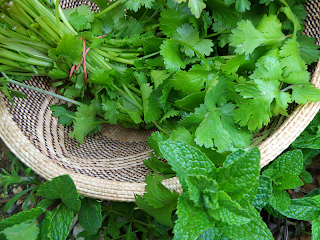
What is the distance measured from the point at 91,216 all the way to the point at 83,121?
380mm

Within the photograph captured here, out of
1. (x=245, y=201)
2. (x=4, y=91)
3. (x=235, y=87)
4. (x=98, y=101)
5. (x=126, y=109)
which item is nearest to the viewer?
(x=245, y=201)

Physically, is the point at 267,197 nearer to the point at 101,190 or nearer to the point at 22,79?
the point at 101,190

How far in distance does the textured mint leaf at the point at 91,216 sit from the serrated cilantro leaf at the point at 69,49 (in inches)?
21.8

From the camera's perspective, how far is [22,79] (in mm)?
1082

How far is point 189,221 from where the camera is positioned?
704 mm

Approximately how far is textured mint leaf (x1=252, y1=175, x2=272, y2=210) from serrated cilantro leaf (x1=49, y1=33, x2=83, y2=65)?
808 millimetres

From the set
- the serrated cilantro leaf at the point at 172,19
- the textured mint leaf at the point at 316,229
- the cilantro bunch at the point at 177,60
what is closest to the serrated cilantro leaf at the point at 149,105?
the cilantro bunch at the point at 177,60

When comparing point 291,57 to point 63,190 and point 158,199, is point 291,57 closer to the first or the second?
point 158,199

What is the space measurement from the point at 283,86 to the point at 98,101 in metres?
0.74

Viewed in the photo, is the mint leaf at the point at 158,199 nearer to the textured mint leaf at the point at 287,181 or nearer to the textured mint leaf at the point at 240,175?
the textured mint leaf at the point at 240,175

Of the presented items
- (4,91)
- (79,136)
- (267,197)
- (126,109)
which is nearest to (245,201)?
(267,197)

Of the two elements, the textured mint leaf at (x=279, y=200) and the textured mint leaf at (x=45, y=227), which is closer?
the textured mint leaf at (x=45, y=227)

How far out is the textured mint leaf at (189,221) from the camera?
675 mm

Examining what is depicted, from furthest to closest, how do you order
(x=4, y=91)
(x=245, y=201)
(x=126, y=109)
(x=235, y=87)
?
(x=126, y=109) < (x=4, y=91) < (x=235, y=87) < (x=245, y=201)
